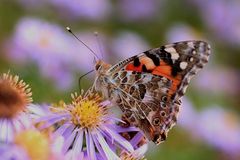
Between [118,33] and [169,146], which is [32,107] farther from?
[118,33]

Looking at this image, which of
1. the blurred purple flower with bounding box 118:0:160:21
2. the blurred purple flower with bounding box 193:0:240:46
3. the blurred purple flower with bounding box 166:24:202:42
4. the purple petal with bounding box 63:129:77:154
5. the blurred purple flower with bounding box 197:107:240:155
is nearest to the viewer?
the purple petal with bounding box 63:129:77:154

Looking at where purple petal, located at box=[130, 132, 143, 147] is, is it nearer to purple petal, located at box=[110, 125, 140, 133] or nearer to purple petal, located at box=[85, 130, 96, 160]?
purple petal, located at box=[110, 125, 140, 133]

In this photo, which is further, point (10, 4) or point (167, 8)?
point (167, 8)

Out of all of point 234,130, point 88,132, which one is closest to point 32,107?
point 88,132

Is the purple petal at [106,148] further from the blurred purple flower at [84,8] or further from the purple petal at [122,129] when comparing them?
the blurred purple flower at [84,8]

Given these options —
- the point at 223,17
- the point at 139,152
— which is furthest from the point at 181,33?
the point at 139,152

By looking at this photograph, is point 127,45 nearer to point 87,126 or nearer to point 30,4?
point 30,4

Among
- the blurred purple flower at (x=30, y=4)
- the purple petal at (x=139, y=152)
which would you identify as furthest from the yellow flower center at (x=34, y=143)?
the blurred purple flower at (x=30, y=4)

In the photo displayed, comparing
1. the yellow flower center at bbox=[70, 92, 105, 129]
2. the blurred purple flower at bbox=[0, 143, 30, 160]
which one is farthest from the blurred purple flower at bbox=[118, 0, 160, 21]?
the blurred purple flower at bbox=[0, 143, 30, 160]
